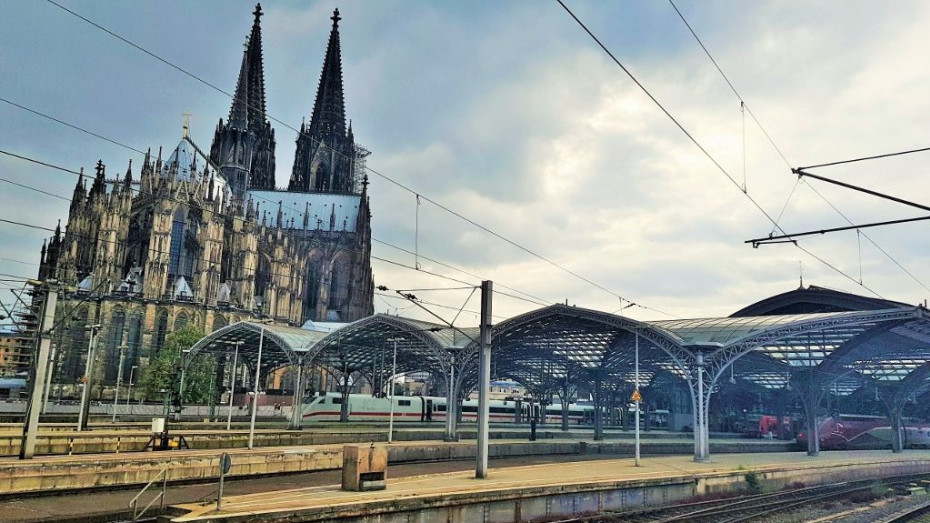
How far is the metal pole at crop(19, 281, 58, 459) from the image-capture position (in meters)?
21.9

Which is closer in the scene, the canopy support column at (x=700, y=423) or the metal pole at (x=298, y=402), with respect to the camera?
the canopy support column at (x=700, y=423)

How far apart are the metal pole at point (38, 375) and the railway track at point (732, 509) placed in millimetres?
17294

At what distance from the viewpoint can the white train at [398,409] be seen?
61125mm

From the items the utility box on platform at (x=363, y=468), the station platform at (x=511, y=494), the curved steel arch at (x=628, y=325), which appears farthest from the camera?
the curved steel arch at (x=628, y=325)

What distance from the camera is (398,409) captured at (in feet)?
217

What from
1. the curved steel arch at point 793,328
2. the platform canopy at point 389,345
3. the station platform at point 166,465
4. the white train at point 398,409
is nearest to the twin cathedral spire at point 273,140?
the white train at point 398,409

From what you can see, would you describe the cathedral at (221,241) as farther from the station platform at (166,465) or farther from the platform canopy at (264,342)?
the station platform at (166,465)

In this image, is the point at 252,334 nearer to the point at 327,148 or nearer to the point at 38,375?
the point at 38,375

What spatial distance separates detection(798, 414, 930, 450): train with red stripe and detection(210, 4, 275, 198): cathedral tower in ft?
301

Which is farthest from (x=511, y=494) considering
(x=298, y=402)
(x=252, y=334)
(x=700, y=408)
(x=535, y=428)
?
(x=252, y=334)

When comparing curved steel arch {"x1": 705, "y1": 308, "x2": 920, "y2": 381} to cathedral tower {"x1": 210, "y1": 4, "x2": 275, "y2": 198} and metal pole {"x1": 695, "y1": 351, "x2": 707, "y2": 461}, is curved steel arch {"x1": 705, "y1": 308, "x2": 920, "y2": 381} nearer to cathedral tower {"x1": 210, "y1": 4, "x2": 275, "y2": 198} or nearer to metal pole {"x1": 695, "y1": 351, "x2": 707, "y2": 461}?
metal pole {"x1": 695, "y1": 351, "x2": 707, "y2": 461}

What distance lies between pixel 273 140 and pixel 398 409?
81.1 meters

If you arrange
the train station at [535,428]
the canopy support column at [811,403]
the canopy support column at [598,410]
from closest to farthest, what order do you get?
the train station at [535,428], the canopy support column at [811,403], the canopy support column at [598,410]

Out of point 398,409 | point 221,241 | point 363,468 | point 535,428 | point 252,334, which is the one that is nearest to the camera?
point 363,468
